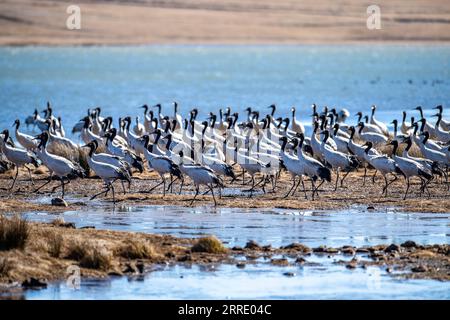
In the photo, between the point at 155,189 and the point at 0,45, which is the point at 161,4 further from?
the point at 155,189

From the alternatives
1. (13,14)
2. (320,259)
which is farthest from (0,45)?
(320,259)

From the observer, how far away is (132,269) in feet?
45.0

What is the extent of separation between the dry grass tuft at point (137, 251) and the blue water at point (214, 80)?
26.3 meters

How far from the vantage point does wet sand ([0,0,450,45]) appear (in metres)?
115

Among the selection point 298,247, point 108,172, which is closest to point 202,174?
point 108,172

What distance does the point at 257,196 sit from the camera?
811 inches

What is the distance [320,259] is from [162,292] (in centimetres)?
262

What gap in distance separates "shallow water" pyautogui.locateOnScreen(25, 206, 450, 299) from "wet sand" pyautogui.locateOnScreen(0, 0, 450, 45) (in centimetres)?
9742

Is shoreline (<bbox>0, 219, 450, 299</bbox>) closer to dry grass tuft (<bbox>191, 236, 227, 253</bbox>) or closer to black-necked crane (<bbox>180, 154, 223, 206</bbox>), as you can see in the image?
dry grass tuft (<bbox>191, 236, 227, 253</bbox>)

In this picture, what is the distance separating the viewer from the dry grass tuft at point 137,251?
14.4 m

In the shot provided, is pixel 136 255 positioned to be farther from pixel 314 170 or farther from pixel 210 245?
pixel 314 170

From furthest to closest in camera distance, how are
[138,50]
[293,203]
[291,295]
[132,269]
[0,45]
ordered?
[138,50]
[0,45]
[293,203]
[132,269]
[291,295]

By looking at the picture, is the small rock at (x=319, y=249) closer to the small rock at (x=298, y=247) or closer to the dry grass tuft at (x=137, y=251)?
the small rock at (x=298, y=247)

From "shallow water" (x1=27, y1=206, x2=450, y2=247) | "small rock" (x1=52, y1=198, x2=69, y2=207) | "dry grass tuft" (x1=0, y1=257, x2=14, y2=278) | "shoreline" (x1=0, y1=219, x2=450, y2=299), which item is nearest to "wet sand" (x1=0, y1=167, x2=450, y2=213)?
"small rock" (x1=52, y1=198, x2=69, y2=207)
